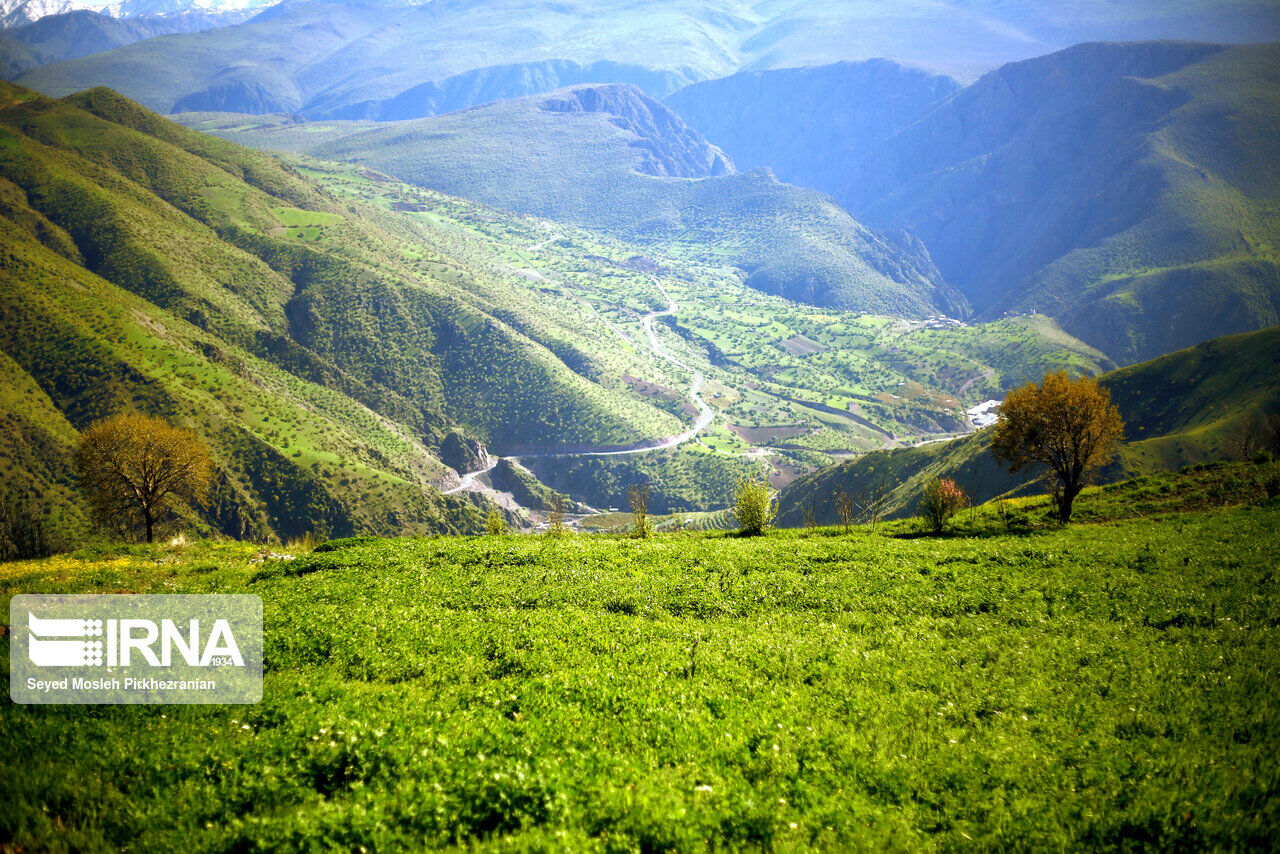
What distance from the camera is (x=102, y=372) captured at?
119 m

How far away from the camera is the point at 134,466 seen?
5169 cm

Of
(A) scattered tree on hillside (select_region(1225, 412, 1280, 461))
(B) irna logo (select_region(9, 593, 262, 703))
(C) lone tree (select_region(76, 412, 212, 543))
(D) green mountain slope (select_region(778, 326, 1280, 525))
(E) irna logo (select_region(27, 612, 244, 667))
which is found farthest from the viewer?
(D) green mountain slope (select_region(778, 326, 1280, 525))

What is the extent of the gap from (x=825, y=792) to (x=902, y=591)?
55.3 feet

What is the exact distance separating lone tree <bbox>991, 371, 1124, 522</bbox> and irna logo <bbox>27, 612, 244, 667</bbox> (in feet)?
165

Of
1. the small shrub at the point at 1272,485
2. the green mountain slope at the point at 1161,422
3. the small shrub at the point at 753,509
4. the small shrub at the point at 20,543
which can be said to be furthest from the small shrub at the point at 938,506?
the small shrub at the point at 20,543

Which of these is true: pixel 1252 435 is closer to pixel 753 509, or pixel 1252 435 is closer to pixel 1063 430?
pixel 1063 430

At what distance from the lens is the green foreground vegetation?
40.5ft

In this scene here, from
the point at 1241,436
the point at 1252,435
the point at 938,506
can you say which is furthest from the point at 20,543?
the point at 1241,436

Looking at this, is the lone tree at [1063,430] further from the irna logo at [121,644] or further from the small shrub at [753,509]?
the irna logo at [121,644]

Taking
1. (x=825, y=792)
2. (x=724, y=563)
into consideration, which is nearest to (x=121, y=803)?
(x=825, y=792)

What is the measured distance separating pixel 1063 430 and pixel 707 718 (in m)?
43.0

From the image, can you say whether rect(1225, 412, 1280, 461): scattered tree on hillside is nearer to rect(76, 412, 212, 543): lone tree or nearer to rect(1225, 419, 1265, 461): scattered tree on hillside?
rect(1225, 419, 1265, 461): scattered tree on hillside

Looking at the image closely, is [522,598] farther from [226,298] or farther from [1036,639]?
[226,298]

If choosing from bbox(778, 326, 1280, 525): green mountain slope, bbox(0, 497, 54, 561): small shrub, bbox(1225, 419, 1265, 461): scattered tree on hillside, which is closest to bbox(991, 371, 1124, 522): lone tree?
bbox(778, 326, 1280, 525): green mountain slope
